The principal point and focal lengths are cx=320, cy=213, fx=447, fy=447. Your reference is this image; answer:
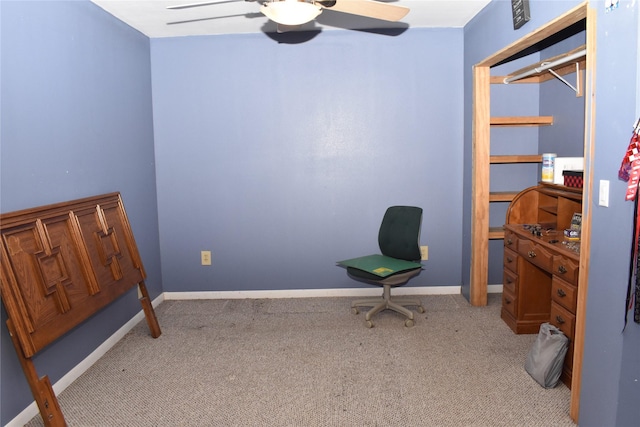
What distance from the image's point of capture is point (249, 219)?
13.7 feet

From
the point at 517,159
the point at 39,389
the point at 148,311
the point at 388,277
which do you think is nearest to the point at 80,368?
the point at 148,311

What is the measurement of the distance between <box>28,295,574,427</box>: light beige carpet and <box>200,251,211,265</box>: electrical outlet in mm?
574

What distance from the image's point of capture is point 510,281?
11.0 feet

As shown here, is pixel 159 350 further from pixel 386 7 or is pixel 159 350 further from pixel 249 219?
pixel 386 7

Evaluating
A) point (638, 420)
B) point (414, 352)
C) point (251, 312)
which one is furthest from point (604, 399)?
point (251, 312)

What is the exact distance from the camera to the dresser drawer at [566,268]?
2.45 metres

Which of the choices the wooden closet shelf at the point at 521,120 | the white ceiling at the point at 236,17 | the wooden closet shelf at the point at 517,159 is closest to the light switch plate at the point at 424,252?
the wooden closet shelf at the point at 517,159

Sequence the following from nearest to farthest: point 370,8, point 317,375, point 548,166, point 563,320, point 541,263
Result: 1. point 370,8
2. point 563,320
3. point 317,375
4. point 541,263
5. point 548,166

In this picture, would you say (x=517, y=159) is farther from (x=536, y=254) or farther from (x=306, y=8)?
(x=306, y=8)

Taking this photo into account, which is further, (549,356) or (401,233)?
(401,233)

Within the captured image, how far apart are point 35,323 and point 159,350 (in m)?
1.12

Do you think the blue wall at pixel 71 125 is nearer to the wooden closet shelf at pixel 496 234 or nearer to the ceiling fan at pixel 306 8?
the ceiling fan at pixel 306 8

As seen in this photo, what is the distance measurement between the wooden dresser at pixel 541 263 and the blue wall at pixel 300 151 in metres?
0.75

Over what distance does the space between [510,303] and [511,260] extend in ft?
1.07
